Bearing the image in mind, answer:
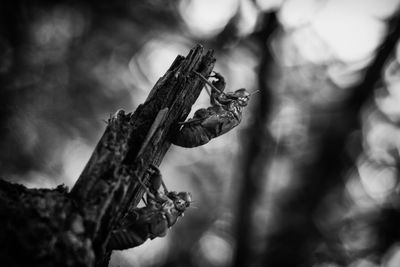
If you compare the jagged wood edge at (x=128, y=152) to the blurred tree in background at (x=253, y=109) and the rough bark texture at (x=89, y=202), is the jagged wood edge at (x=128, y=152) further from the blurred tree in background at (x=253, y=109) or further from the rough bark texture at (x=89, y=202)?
the blurred tree in background at (x=253, y=109)

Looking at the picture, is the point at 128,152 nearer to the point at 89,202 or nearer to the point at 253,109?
the point at 89,202

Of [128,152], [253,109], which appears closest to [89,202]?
[128,152]

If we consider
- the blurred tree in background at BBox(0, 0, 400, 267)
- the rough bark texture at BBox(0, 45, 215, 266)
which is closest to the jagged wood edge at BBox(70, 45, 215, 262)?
the rough bark texture at BBox(0, 45, 215, 266)

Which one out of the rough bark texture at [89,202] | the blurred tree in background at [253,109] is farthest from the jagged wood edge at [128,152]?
the blurred tree in background at [253,109]

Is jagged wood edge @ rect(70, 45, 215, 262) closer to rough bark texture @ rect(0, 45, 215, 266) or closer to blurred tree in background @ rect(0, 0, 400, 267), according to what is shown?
rough bark texture @ rect(0, 45, 215, 266)

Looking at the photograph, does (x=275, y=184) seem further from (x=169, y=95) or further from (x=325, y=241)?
(x=169, y=95)

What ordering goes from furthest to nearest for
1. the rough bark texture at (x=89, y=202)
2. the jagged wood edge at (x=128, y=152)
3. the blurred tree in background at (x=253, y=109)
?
the blurred tree in background at (x=253, y=109) → the jagged wood edge at (x=128, y=152) → the rough bark texture at (x=89, y=202)

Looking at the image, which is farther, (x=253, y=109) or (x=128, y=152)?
(x=253, y=109)

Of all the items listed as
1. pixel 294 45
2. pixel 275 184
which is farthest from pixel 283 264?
pixel 294 45
